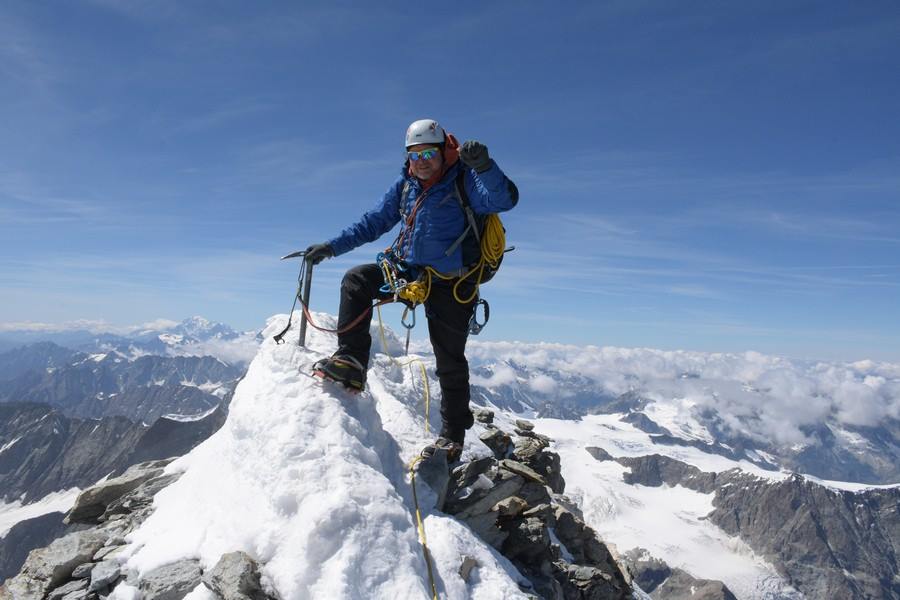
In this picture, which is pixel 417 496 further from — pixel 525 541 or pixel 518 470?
pixel 518 470

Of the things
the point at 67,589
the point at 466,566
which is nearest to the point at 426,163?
the point at 466,566

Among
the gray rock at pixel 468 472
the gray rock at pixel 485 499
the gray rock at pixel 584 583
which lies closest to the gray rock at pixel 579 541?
the gray rock at pixel 584 583

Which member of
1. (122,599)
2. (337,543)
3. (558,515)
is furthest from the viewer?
(558,515)

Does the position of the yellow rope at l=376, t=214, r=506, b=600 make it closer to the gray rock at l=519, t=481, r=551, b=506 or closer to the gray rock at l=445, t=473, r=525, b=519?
the gray rock at l=445, t=473, r=525, b=519

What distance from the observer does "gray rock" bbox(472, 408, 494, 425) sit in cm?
1642

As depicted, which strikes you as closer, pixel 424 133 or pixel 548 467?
pixel 424 133

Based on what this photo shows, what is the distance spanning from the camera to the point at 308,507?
5902 mm

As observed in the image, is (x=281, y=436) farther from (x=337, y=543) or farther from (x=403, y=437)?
(x=403, y=437)

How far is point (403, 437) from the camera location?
31.0 feet

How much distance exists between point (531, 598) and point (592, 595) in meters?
5.30

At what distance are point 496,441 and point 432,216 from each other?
8.01 m

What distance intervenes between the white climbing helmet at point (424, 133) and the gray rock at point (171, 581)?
634cm

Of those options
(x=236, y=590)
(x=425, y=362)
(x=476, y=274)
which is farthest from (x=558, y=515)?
(x=236, y=590)

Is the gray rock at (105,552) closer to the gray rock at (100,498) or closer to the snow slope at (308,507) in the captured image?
the snow slope at (308,507)
